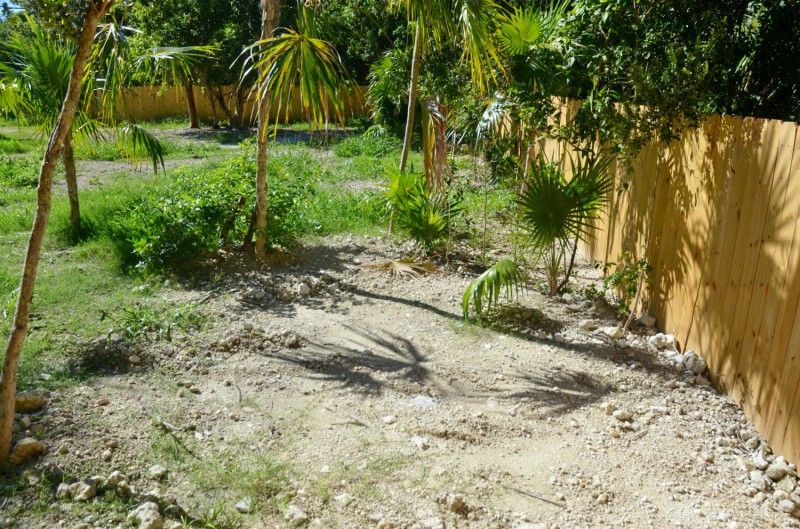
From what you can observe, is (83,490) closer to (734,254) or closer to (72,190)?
(734,254)

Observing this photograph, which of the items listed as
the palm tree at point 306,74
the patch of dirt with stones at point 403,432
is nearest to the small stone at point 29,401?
the patch of dirt with stones at point 403,432

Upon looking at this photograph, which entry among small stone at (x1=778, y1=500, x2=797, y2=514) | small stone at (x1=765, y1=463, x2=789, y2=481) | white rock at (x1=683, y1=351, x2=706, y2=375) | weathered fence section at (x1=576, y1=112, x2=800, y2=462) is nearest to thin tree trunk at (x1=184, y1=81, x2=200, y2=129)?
weathered fence section at (x1=576, y1=112, x2=800, y2=462)

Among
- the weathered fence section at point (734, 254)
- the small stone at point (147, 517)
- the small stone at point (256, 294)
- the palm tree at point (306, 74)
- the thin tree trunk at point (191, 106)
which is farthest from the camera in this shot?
the thin tree trunk at point (191, 106)

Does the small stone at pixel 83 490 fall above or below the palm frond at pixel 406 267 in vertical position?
below

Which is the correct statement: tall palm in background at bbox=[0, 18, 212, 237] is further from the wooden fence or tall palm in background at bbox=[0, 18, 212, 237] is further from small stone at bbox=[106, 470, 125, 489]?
the wooden fence

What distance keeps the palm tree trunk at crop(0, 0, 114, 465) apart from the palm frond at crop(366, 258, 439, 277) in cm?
377

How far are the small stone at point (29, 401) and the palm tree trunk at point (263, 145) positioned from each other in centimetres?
270

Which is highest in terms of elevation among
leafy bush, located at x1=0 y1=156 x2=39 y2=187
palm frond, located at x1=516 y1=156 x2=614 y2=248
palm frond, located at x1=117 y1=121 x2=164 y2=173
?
palm frond, located at x1=117 y1=121 x2=164 y2=173

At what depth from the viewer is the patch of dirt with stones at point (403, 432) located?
3.29m

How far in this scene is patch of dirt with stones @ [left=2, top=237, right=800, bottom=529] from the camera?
3.29m

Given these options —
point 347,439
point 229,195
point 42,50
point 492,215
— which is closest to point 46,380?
point 347,439

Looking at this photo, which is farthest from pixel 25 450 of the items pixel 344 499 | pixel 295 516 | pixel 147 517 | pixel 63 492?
pixel 344 499

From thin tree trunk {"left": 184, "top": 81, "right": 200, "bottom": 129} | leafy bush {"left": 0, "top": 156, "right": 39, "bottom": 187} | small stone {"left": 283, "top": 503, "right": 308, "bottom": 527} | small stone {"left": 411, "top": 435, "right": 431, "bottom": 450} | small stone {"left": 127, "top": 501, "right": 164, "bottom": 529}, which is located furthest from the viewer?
thin tree trunk {"left": 184, "top": 81, "right": 200, "bottom": 129}

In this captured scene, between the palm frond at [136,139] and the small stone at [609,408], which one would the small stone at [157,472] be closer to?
the small stone at [609,408]
